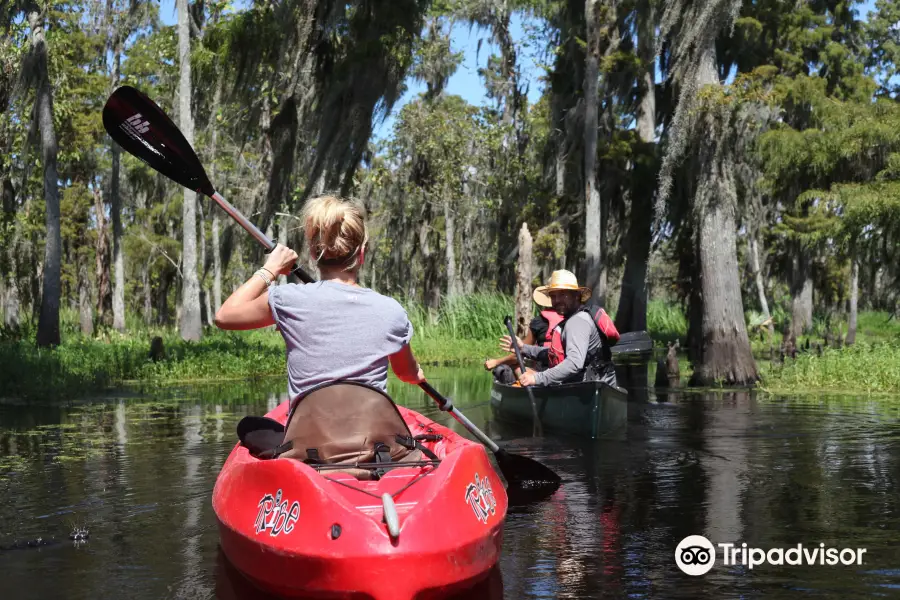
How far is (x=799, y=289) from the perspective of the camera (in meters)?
32.4

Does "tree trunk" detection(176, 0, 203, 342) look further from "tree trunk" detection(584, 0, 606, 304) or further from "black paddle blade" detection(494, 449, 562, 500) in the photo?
"black paddle blade" detection(494, 449, 562, 500)

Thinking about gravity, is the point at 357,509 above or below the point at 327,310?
below

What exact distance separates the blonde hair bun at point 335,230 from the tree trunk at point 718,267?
13.2 metres

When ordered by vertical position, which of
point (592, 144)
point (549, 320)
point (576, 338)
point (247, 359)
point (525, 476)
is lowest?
point (525, 476)

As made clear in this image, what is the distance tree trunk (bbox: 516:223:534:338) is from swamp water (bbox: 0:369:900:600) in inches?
315

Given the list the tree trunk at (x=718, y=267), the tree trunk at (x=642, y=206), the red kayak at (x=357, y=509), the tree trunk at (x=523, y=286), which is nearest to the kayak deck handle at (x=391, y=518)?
the red kayak at (x=357, y=509)

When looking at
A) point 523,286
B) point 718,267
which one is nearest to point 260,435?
point 718,267

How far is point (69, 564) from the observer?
20.2 ft

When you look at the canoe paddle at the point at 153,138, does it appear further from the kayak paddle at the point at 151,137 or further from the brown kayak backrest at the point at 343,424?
the brown kayak backrest at the point at 343,424

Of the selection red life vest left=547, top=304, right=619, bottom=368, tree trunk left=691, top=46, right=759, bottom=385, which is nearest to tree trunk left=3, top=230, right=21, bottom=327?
tree trunk left=691, top=46, right=759, bottom=385

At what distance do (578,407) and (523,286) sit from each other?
36.0 ft

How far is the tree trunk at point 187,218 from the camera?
80.0ft

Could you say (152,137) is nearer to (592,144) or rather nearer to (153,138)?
(153,138)

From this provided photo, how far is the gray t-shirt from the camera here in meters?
4.96
